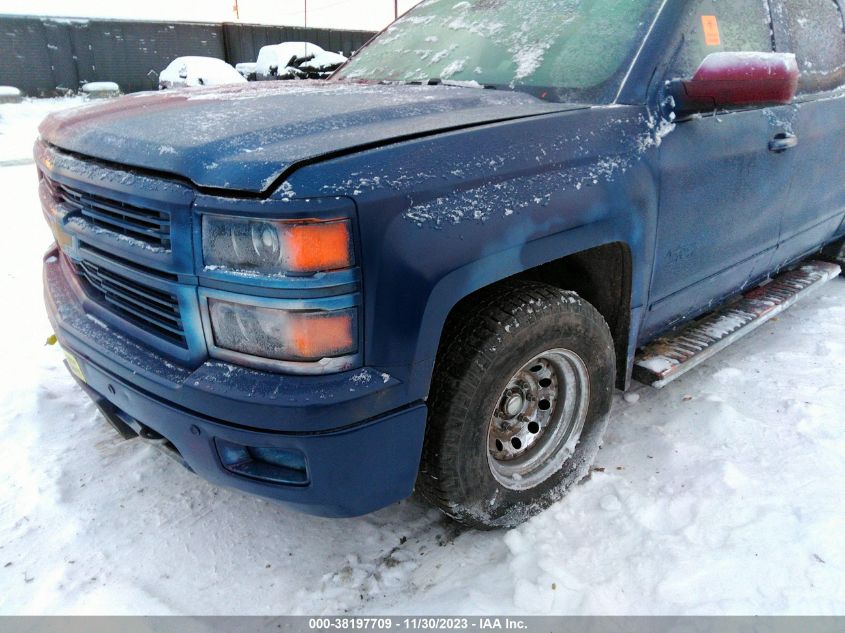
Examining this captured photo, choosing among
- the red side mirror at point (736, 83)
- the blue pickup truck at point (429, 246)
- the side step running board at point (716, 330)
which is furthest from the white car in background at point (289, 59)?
the red side mirror at point (736, 83)

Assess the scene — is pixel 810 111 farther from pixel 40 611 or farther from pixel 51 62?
pixel 51 62

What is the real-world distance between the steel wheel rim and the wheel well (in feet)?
0.94

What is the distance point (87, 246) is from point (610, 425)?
218cm

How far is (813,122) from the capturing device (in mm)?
2982

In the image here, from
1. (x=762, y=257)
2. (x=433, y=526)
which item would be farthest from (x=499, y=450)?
(x=762, y=257)

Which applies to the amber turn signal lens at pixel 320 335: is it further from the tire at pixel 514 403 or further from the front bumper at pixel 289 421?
the tire at pixel 514 403

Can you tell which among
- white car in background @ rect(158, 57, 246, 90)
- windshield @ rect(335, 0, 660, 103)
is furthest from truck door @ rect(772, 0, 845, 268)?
white car in background @ rect(158, 57, 246, 90)

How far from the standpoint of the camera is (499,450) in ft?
7.05

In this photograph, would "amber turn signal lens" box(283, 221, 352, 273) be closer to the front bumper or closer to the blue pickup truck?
the blue pickup truck

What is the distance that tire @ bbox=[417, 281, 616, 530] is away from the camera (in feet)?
5.89

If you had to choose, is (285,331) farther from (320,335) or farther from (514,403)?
(514,403)

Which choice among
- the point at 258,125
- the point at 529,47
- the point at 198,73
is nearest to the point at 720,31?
the point at 529,47

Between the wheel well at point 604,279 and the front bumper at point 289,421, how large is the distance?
84 cm

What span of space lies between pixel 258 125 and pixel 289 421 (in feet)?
2.76
